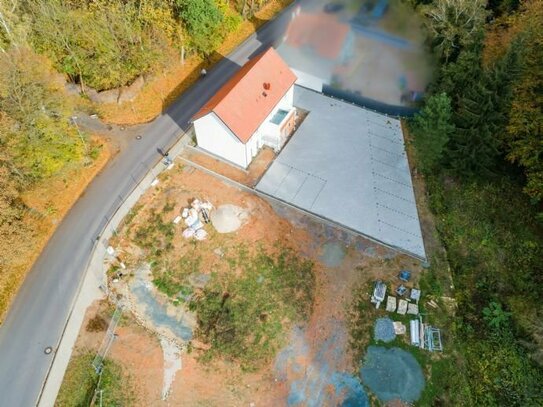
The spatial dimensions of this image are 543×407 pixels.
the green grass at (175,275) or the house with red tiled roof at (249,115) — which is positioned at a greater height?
the house with red tiled roof at (249,115)

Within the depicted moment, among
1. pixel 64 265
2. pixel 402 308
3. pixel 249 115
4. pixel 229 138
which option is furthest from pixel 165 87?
pixel 402 308

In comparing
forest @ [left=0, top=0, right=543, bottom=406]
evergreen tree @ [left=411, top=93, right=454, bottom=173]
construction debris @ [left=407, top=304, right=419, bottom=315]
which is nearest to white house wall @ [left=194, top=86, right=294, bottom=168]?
forest @ [left=0, top=0, right=543, bottom=406]

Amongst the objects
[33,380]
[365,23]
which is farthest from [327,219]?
[33,380]

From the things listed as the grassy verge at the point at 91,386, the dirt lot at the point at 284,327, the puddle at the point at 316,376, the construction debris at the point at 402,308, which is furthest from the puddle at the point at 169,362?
the construction debris at the point at 402,308

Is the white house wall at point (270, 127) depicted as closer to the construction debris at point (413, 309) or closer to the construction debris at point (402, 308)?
the construction debris at point (402, 308)

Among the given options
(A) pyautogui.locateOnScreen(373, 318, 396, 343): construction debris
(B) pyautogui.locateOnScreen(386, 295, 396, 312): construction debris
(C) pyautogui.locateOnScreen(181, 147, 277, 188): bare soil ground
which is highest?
(C) pyautogui.locateOnScreen(181, 147, 277, 188): bare soil ground

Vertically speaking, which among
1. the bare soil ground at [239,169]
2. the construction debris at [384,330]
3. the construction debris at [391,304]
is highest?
the bare soil ground at [239,169]

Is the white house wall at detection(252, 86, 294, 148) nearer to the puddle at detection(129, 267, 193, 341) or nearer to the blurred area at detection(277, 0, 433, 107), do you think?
the blurred area at detection(277, 0, 433, 107)
